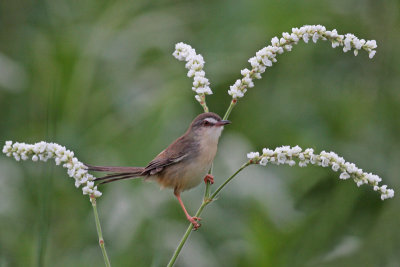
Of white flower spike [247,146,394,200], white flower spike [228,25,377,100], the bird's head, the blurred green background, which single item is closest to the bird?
the bird's head

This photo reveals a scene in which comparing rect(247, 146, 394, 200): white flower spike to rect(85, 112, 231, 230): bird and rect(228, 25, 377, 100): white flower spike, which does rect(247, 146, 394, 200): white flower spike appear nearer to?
rect(228, 25, 377, 100): white flower spike

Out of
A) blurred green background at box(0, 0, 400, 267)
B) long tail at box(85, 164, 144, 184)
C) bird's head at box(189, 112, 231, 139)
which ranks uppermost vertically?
blurred green background at box(0, 0, 400, 267)

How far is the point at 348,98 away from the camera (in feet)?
18.6

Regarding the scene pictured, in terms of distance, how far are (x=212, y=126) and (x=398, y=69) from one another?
8.41 ft

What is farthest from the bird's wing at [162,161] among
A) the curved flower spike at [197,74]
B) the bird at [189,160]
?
the curved flower spike at [197,74]

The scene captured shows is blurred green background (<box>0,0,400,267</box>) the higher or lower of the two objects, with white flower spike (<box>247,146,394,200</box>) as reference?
higher

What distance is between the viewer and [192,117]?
561cm

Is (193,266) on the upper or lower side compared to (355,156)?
lower

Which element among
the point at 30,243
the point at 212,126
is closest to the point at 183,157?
the point at 212,126

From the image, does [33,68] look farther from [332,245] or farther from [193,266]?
[332,245]

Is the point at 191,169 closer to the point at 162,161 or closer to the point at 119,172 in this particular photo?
the point at 162,161

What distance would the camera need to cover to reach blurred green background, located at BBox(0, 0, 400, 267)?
3686 millimetres

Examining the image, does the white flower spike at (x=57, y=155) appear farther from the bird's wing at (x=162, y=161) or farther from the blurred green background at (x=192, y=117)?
the bird's wing at (x=162, y=161)

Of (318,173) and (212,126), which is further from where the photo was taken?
(318,173)
